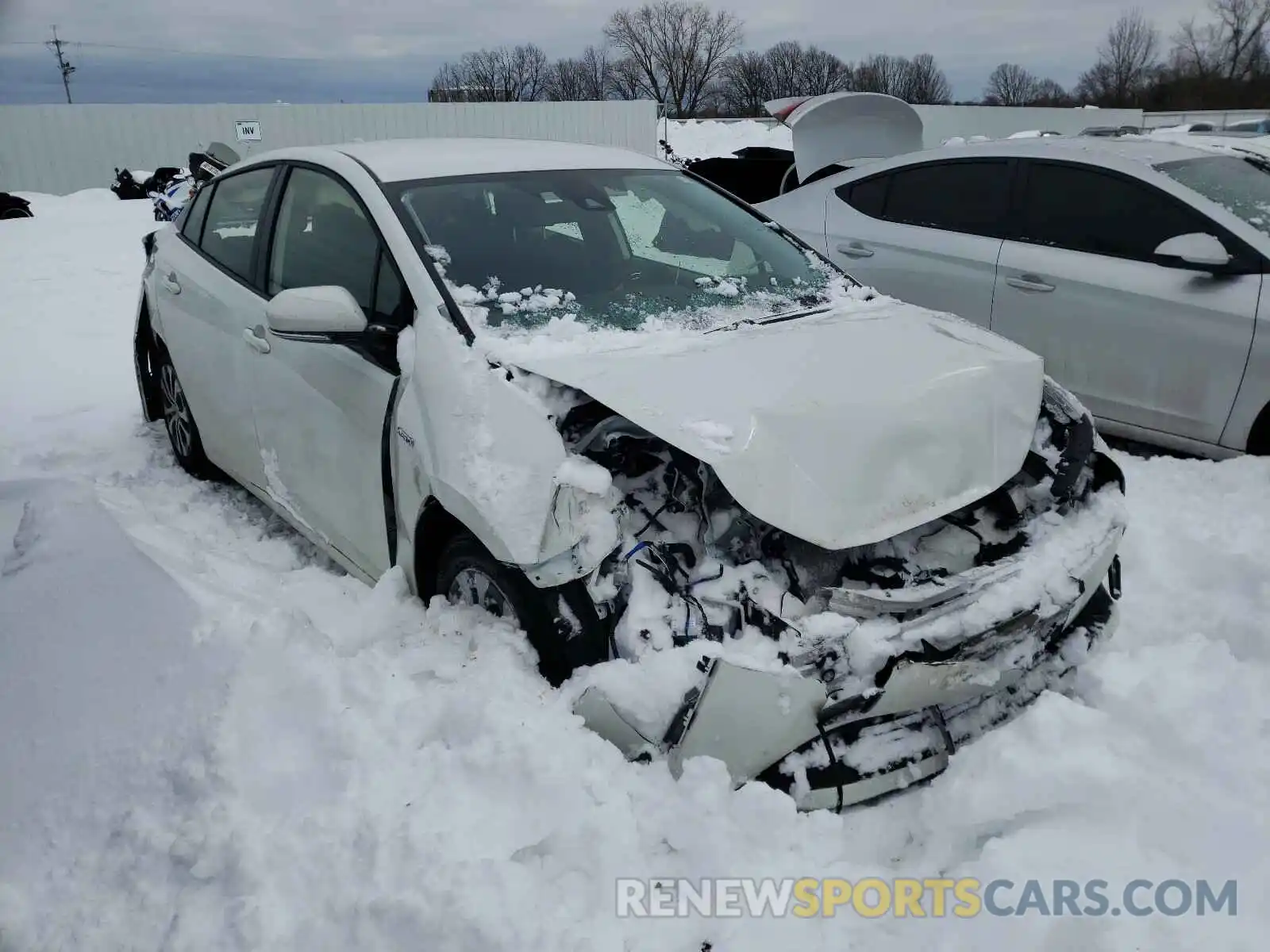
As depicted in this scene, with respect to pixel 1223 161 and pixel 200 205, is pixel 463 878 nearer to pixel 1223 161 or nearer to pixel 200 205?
pixel 200 205

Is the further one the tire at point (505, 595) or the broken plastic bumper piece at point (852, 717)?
the tire at point (505, 595)

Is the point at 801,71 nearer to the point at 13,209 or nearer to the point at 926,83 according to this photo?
the point at 926,83

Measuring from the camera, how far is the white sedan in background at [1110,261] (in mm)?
4020

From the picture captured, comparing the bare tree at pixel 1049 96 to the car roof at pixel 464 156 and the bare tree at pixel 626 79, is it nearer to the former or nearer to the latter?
the bare tree at pixel 626 79

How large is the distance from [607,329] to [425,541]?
785mm

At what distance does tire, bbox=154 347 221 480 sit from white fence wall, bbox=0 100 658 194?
54.9 ft

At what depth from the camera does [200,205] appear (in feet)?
13.9

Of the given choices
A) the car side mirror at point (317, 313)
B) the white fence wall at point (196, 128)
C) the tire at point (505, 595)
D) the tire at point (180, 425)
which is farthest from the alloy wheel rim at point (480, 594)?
the white fence wall at point (196, 128)

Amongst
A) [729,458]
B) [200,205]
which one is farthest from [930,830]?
[200,205]

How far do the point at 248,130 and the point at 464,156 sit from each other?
21997 millimetres

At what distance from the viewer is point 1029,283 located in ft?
15.0

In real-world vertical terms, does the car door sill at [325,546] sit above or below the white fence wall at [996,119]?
below

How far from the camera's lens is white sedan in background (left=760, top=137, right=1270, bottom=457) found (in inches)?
158

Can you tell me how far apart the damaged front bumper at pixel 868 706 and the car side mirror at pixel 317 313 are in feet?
4.19
